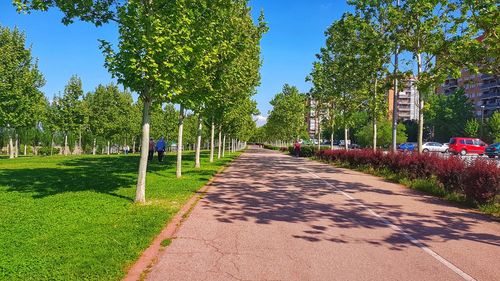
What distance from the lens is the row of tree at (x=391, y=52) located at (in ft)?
33.7

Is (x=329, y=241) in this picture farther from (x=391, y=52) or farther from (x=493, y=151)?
(x=493, y=151)

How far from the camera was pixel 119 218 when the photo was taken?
26.8 ft

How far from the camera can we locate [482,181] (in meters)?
11.1

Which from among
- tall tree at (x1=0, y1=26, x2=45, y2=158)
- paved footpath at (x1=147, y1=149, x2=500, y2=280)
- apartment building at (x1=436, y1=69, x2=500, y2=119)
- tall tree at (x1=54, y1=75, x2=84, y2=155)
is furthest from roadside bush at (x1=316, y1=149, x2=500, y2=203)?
apartment building at (x1=436, y1=69, x2=500, y2=119)

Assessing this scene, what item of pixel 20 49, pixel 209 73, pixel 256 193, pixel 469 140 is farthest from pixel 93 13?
pixel 469 140

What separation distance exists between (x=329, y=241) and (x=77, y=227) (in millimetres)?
4344

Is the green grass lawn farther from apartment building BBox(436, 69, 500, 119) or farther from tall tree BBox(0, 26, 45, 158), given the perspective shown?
apartment building BBox(436, 69, 500, 119)

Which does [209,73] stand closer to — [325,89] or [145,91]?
[145,91]

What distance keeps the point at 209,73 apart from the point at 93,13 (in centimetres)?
466

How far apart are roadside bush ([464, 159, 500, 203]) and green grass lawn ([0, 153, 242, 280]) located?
7822 millimetres

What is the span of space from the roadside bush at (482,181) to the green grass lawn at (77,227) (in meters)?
7.82

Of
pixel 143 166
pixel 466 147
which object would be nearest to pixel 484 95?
pixel 466 147

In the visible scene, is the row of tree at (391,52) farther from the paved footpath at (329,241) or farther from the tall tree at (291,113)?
the tall tree at (291,113)

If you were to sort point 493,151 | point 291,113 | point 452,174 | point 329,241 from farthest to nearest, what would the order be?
point 291,113 → point 493,151 → point 452,174 → point 329,241
